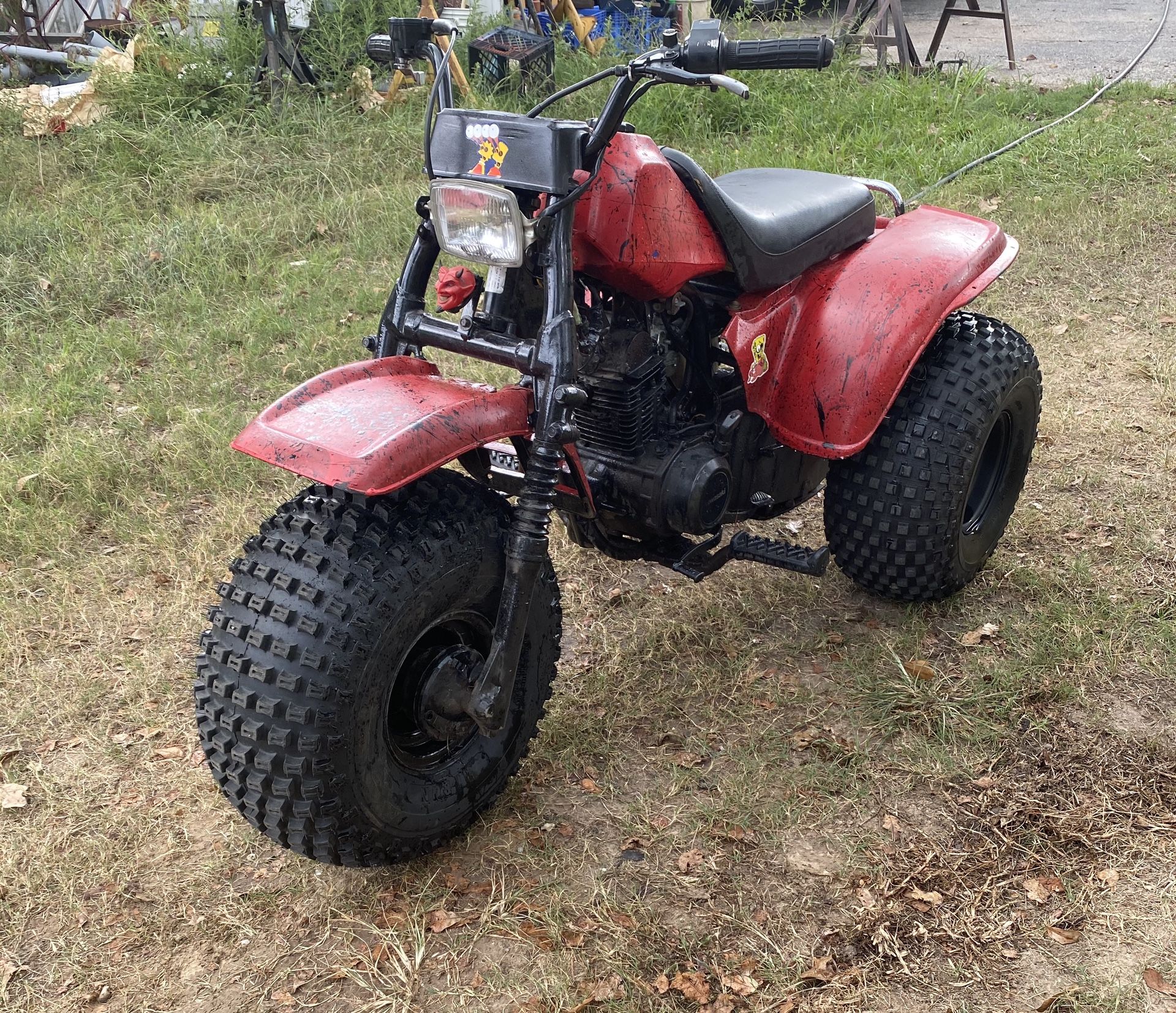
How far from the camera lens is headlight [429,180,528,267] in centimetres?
224

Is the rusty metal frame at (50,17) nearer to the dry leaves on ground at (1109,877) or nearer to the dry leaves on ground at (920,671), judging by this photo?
the dry leaves on ground at (920,671)

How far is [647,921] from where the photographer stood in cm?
236

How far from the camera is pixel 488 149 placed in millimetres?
2277

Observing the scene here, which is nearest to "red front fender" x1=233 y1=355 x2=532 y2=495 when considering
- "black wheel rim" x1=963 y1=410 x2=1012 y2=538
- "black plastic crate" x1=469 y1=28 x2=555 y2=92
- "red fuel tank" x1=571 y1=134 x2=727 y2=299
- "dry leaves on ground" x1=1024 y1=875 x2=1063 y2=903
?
"red fuel tank" x1=571 y1=134 x2=727 y2=299

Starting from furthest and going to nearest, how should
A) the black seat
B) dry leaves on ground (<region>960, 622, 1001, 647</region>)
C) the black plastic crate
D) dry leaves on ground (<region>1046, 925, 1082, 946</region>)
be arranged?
the black plastic crate
dry leaves on ground (<region>960, 622, 1001, 647</region>)
the black seat
dry leaves on ground (<region>1046, 925, 1082, 946</region>)

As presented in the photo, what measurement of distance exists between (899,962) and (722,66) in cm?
182

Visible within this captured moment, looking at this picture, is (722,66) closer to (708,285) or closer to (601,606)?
(708,285)

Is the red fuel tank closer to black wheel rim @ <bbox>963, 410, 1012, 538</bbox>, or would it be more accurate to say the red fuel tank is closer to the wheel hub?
the wheel hub

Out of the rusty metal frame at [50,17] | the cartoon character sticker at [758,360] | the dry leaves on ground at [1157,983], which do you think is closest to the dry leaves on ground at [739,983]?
the dry leaves on ground at [1157,983]

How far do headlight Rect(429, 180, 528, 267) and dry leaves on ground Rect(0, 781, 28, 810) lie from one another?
1753 millimetres

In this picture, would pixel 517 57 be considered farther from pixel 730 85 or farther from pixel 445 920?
pixel 445 920

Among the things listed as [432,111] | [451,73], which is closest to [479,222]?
[432,111]

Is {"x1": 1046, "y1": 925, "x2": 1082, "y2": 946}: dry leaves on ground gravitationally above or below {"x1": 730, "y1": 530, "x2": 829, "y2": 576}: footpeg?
below

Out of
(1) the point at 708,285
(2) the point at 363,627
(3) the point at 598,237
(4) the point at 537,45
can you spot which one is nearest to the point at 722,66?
(3) the point at 598,237
